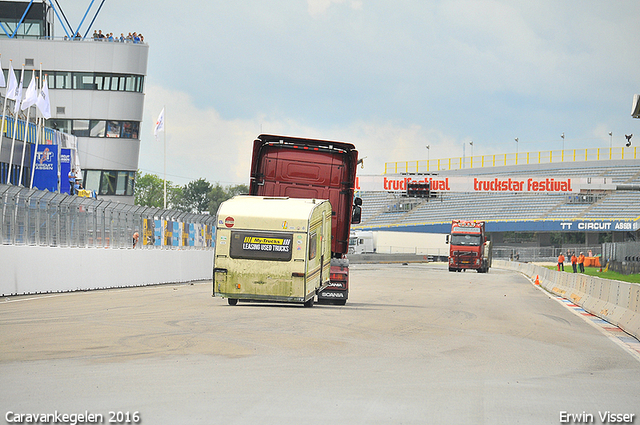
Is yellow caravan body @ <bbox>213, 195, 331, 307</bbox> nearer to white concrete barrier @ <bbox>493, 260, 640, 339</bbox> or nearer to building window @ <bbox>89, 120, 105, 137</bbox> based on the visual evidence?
white concrete barrier @ <bbox>493, 260, 640, 339</bbox>

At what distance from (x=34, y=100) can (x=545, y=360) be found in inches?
1640

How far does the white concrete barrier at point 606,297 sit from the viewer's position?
52.0 feet

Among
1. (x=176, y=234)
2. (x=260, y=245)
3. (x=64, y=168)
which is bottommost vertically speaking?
(x=260, y=245)

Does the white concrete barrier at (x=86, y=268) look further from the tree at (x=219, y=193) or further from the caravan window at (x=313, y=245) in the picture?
the tree at (x=219, y=193)

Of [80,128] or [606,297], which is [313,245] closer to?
[606,297]

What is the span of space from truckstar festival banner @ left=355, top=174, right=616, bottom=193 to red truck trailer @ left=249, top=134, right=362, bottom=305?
4160 centimetres

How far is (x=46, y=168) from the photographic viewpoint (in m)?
53.3

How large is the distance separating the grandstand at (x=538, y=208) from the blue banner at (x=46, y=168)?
1482 inches

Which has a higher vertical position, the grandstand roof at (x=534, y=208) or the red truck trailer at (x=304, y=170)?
the grandstand roof at (x=534, y=208)

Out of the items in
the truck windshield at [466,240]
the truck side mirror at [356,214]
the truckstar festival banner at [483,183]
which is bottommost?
the truck side mirror at [356,214]

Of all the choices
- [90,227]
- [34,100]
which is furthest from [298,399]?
[34,100]

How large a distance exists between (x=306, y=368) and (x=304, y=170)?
11.2m

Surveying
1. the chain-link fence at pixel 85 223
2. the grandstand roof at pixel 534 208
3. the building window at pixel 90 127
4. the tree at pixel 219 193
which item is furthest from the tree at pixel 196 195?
the chain-link fence at pixel 85 223

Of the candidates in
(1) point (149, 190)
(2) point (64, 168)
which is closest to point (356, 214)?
(2) point (64, 168)
